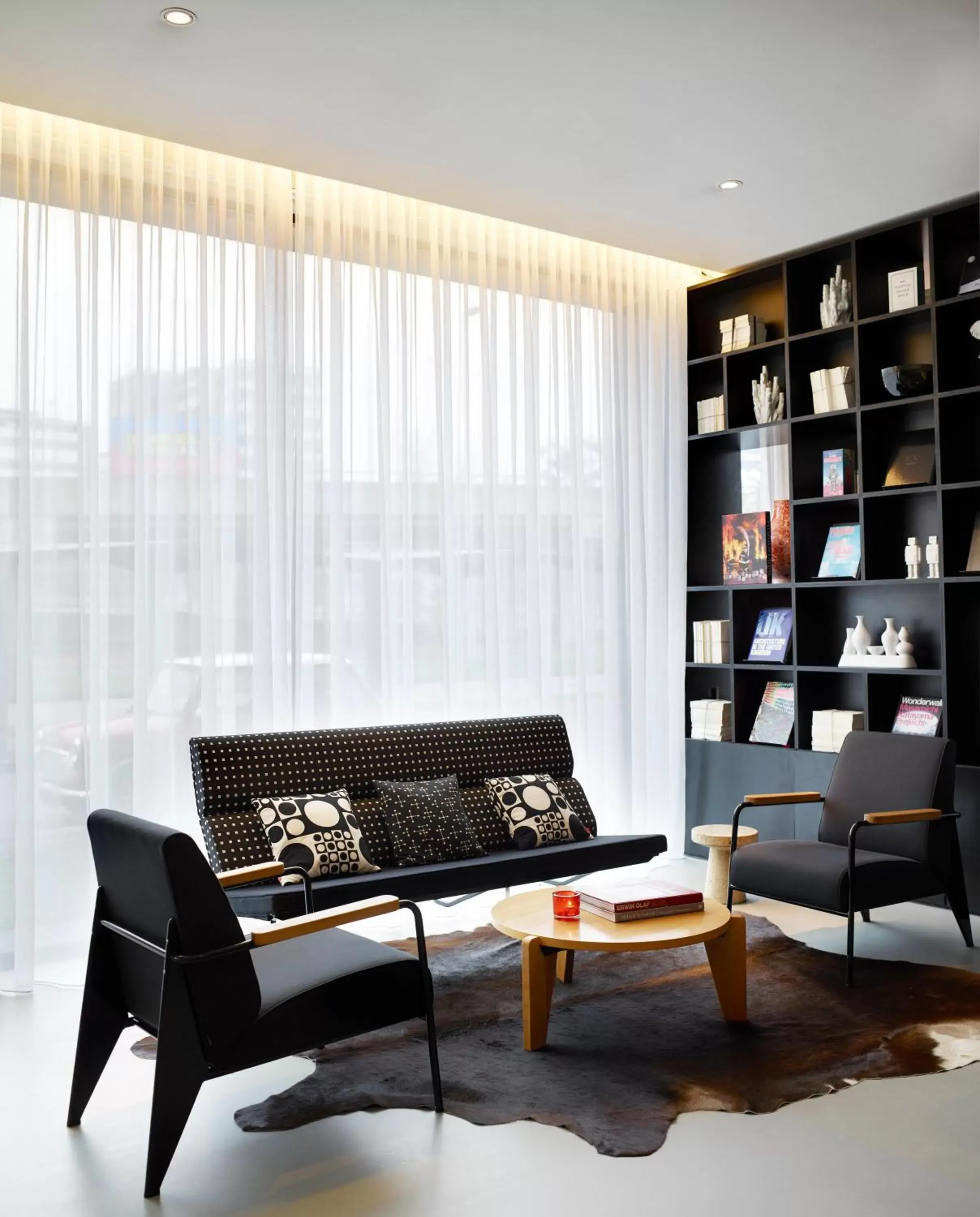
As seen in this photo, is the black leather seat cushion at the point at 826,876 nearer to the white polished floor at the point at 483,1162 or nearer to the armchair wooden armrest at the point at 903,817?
the armchair wooden armrest at the point at 903,817

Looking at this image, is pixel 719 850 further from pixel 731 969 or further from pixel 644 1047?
pixel 644 1047

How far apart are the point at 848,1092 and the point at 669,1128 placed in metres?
0.57

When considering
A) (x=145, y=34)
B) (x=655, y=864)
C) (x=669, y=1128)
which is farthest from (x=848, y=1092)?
(x=145, y=34)

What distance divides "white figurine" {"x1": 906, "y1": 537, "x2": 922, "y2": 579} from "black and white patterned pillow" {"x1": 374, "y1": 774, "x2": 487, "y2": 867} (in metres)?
2.45

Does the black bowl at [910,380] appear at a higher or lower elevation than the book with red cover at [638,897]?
higher

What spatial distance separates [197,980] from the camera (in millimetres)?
2684

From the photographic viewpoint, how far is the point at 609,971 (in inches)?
169

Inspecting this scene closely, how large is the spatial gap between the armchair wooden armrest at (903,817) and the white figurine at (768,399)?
235cm

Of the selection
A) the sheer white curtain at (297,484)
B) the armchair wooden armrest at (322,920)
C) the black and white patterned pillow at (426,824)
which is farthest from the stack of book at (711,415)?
the armchair wooden armrest at (322,920)

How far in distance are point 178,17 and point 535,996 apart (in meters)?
3.18

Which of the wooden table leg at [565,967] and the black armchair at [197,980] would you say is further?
the wooden table leg at [565,967]

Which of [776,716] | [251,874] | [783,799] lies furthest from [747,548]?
[251,874]

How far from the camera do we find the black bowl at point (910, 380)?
5.30 meters

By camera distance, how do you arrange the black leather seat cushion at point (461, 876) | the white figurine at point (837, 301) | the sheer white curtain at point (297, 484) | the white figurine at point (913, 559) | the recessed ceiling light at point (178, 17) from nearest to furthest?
the recessed ceiling light at point (178, 17)
the black leather seat cushion at point (461, 876)
the sheer white curtain at point (297, 484)
the white figurine at point (913, 559)
the white figurine at point (837, 301)
